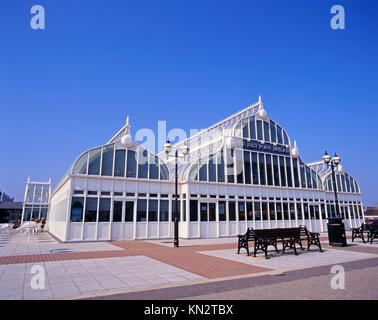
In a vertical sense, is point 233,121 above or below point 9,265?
above

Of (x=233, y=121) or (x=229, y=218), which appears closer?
(x=229, y=218)

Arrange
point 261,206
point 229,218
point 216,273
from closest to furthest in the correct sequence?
point 216,273 < point 229,218 < point 261,206

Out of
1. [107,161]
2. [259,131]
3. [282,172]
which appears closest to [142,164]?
[107,161]

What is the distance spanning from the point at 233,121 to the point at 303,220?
1183cm

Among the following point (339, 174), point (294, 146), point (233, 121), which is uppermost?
point (233, 121)

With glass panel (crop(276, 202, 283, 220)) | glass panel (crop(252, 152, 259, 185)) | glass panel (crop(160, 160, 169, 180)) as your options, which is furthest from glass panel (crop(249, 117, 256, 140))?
glass panel (crop(160, 160, 169, 180))

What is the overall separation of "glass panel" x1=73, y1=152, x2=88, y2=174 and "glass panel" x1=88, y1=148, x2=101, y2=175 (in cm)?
31

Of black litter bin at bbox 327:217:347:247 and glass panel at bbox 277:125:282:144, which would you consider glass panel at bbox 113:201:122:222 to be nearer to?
black litter bin at bbox 327:217:347:247

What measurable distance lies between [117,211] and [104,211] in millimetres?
883

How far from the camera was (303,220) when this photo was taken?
82.2 feet

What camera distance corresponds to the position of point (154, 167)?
19.8 metres
